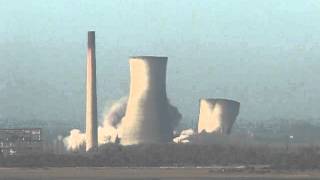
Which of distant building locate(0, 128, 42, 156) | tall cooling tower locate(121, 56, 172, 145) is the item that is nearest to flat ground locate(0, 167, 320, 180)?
tall cooling tower locate(121, 56, 172, 145)

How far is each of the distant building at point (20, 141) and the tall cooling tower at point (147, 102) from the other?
1317 cm

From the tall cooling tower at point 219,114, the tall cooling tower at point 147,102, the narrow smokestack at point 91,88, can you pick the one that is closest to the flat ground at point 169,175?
the tall cooling tower at point 147,102

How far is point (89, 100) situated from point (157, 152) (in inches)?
469

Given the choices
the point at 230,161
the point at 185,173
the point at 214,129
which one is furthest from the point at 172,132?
the point at 185,173

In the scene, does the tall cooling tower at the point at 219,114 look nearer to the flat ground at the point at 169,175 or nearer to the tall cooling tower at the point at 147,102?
the tall cooling tower at the point at 147,102

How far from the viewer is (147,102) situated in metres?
105

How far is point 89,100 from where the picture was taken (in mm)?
107062

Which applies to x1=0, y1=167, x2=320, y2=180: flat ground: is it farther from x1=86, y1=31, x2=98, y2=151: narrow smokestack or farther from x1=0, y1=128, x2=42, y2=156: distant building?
Answer: x1=0, y1=128, x2=42, y2=156: distant building

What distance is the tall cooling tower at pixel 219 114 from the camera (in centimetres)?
11381

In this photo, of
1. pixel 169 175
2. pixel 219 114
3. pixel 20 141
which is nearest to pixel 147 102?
pixel 219 114

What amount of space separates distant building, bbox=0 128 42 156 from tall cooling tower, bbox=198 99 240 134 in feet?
81.8

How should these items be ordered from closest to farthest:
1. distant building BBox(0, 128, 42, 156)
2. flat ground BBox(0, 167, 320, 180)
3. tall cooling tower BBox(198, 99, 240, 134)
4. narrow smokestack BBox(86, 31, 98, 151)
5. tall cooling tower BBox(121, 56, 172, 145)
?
flat ground BBox(0, 167, 320, 180)
tall cooling tower BBox(121, 56, 172, 145)
narrow smokestack BBox(86, 31, 98, 151)
distant building BBox(0, 128, 42, 156)
tall cooling tower BBox(198, 99, 240, 134)

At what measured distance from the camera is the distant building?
357 ft

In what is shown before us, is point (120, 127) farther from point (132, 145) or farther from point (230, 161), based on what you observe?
point (230, 161)
